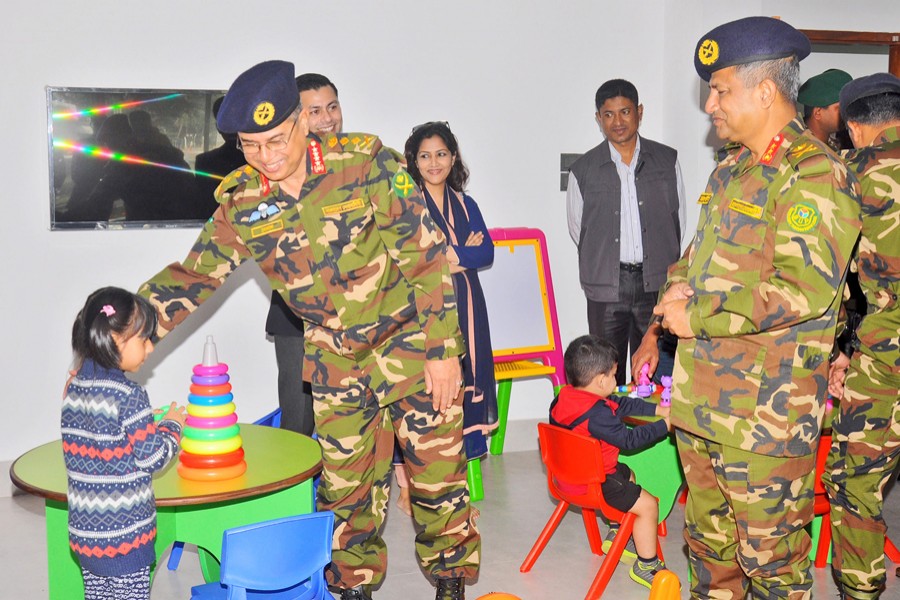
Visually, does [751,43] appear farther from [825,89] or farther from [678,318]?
[825,89]

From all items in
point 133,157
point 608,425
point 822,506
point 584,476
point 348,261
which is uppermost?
point 133,157

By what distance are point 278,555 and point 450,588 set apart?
3.17 feet

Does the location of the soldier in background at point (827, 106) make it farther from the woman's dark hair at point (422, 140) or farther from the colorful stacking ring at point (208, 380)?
the colorful stacking ring at point (208, 380)

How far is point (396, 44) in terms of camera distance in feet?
18.6

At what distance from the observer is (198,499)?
10.1 feet

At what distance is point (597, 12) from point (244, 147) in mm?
3645

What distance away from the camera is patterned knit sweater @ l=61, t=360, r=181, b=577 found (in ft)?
9.00

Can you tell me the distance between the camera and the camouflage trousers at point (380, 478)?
10.9 feet

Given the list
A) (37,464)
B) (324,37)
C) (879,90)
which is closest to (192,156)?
(324,37)

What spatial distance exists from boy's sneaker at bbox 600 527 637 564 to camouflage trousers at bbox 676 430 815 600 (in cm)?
125

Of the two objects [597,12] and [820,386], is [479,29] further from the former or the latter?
[820,386]

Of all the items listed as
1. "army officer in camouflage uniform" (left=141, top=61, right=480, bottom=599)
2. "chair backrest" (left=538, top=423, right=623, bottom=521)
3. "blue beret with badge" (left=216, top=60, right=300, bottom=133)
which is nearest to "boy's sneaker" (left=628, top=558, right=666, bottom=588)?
"chair backrest" (left=538, top=423, right=623, bottom=521)

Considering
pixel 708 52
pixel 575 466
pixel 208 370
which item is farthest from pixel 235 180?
pixel 575 466

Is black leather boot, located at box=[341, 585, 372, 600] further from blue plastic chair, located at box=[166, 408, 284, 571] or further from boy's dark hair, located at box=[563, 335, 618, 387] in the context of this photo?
boy's dark hair, located at box=[563, 335, 618, 387]
